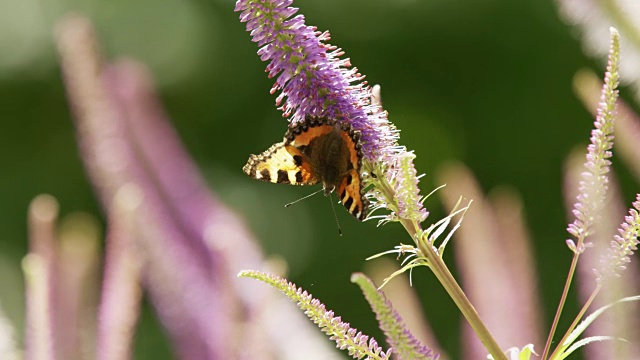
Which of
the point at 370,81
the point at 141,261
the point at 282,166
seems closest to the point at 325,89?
the point at 141,261

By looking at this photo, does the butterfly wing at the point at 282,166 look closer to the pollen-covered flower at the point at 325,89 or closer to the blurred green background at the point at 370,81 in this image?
the pollen-covered flower at the point at 325,89

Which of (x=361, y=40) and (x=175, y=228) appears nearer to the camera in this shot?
(x=175, y=228)

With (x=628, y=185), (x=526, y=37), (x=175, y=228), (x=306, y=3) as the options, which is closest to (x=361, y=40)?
(x=306, y=3)

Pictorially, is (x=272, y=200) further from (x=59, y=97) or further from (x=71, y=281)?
(x=71, y=281)

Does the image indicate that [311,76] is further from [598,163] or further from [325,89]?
[598,163]

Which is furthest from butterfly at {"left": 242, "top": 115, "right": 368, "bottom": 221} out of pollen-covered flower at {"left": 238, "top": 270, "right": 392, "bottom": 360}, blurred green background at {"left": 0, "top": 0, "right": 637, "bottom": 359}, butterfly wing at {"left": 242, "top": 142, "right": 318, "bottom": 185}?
blurred green background at {"left": 0, "top": 0, "right": 637, "bottom": 359}

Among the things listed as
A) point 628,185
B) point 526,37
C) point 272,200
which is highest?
point 526,37

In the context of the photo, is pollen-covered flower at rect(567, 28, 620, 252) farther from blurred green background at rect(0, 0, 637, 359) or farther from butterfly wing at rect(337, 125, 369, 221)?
blurred green background at rect(0, 0, 637, 359)

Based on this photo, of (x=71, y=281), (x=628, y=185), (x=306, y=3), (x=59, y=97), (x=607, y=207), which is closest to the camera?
(x=607, y=207)
